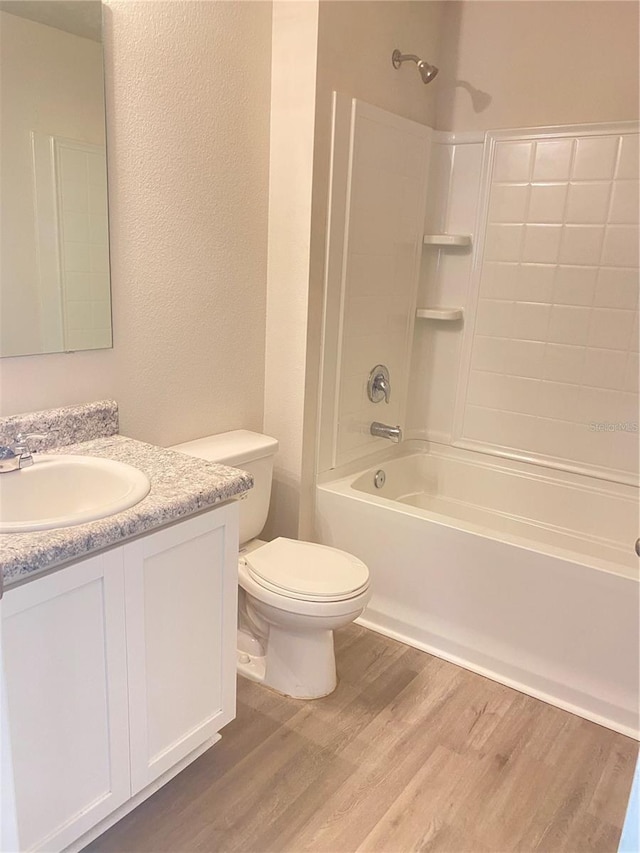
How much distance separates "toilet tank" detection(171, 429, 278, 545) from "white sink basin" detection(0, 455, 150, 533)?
0.48m

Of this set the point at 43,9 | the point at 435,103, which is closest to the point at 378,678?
the point at 43,9

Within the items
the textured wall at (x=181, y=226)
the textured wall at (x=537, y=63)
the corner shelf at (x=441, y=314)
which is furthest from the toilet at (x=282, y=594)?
the textured wall at (x=537, y=63)

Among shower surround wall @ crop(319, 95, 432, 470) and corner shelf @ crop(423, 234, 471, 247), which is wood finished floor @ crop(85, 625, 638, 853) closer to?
shower surround wall @ crop(319, 95, 432, 470)

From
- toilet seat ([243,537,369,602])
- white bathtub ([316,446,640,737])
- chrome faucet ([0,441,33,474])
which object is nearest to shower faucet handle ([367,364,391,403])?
white bathtub ([316,446,640,737])

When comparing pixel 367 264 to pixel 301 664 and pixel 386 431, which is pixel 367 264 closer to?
pixel 386 431

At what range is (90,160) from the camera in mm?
1738

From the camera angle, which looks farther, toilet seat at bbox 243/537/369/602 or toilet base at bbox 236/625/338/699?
toilet base at bbox 236/625/338/699

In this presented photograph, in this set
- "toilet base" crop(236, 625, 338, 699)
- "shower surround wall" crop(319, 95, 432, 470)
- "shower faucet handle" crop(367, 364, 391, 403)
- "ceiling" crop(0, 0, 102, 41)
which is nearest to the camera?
"ceiling" crop(0, 0, 102, 41)

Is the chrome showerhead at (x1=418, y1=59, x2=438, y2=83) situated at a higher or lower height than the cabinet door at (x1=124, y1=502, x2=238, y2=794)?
higher

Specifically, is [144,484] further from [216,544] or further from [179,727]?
[179,727]

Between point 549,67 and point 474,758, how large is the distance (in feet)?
8.13

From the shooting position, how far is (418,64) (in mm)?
2383

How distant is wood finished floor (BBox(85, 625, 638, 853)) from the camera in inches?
63.2

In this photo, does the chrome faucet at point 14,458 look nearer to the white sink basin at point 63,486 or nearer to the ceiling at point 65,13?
the white sink basin at point 63,486
